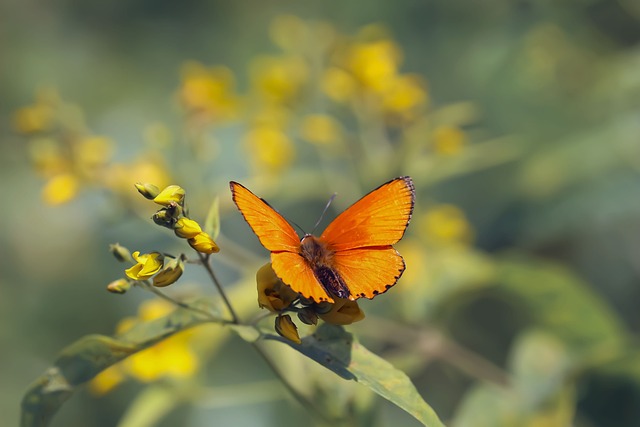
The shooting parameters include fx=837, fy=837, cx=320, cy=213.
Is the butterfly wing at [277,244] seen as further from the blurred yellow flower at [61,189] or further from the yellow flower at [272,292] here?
the blurred yellow flower at [61,189]

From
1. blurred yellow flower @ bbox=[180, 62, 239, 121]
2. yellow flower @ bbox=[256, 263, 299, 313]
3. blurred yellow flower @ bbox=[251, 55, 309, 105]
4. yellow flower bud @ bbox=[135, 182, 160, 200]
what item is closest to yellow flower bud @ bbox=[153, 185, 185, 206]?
yellow flower bud @ bbox=[135, 182, 160, 200]

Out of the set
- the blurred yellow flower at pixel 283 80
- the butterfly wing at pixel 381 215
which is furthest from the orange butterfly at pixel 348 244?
the blurred yellow flower at pixel 283 80

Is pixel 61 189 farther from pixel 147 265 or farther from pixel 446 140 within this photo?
pixel 446 140

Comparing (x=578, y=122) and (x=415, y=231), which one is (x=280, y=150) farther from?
(x=578, y=122)

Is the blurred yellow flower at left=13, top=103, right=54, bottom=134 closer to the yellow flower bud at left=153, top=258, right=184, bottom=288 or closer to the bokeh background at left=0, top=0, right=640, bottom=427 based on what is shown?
the bokeh background at left=0, top=0, right=640, bottom=427

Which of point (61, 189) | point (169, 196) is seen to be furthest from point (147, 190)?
point (61, 189)
